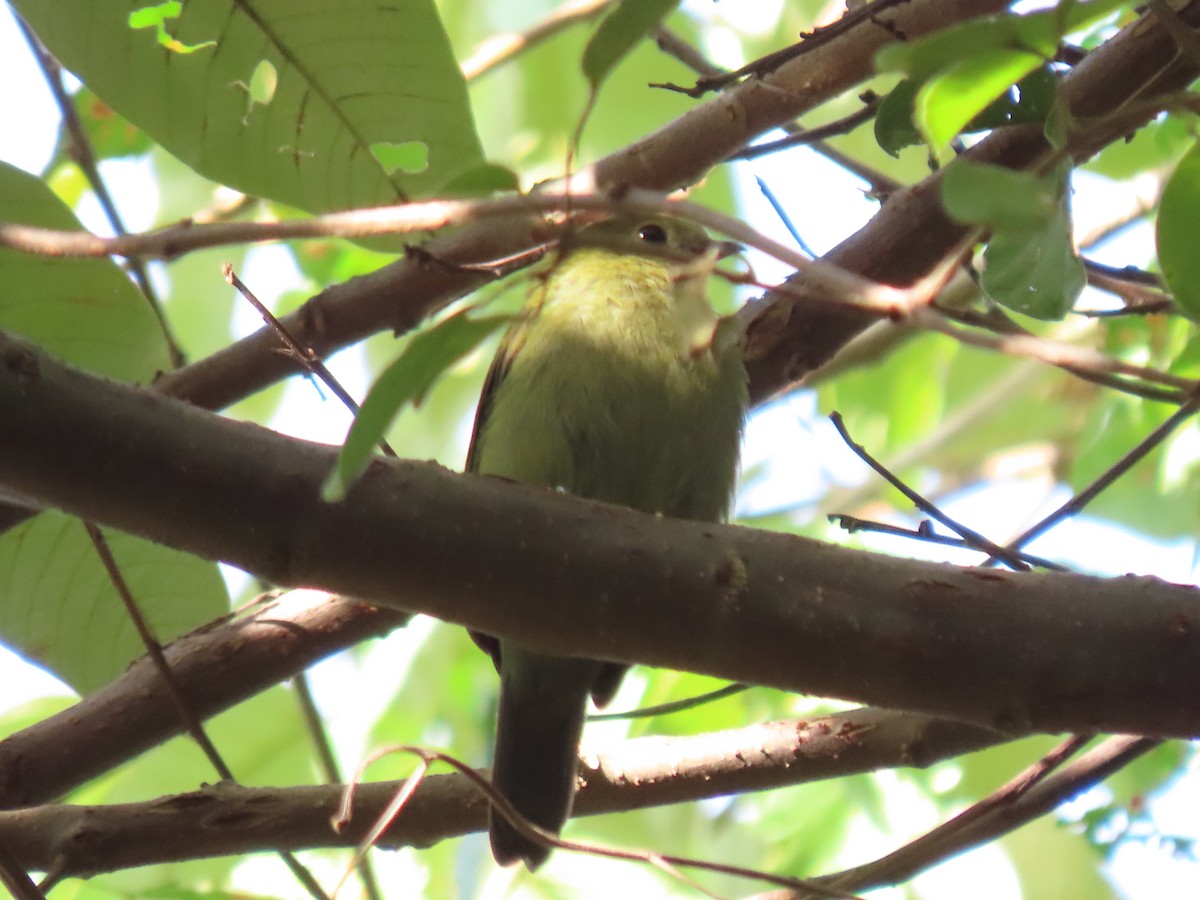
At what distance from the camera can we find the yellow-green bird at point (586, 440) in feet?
9.00

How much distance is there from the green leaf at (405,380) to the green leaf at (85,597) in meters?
1.24

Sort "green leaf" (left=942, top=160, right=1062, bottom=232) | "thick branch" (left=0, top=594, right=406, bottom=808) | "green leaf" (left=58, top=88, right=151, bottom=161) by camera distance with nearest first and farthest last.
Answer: "green leaf" (left=942, top=160, right=1062, bottom=232) → "thick branch" (left=0, top=594, right=406, bottom=808) → "green leaf" (left=58, top=88, right=151, bottom=161)

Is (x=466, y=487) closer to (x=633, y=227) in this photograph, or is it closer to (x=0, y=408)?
(x=0, y=408)

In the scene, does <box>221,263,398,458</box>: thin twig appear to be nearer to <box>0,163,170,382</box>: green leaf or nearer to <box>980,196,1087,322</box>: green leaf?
<box>0,163,170,382</box>: green leaf

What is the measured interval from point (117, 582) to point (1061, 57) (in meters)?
2.08

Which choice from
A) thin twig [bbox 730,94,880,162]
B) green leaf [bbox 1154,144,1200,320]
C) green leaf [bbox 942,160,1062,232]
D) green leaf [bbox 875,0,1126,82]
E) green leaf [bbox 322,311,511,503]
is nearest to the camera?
green leaf [bbox 942,160,1062,232]

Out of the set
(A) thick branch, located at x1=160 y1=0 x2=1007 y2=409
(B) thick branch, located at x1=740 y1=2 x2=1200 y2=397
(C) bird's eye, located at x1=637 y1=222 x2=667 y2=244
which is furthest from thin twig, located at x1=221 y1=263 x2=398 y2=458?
(C) bird's eye, located at x1=637 y1=222 x2=667 y2=244

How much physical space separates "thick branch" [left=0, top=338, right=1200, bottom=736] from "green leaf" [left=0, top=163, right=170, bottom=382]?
2.74 ft

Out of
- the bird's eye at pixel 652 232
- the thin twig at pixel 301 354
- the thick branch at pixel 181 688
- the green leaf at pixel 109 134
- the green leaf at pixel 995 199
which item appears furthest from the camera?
the green leaf at pixel 109 134

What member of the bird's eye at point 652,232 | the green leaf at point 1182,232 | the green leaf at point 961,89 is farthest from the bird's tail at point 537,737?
the green leaf at point 961,89

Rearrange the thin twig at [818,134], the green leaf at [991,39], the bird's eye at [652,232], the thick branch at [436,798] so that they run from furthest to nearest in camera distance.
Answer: the bird's eye at [652,232] < the thin twig at [818,134] < the thick branch at [436,798] < the green leaf at [991,39]

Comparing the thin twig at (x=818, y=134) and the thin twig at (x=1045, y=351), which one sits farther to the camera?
the thin twig at (x=818, y=134)

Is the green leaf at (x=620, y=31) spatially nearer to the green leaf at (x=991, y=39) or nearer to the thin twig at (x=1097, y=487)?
the green leaf at (x=991, y=39)

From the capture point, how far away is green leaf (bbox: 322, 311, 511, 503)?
1346 millimetres
